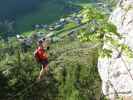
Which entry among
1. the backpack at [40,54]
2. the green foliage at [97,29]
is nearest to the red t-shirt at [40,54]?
the backpack at [40,54]

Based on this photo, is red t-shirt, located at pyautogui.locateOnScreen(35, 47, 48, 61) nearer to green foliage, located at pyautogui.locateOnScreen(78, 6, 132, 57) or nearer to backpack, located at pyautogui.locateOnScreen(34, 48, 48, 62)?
backpack, located at pyautogui.locateOnScreen(34, 48, 48, 62)

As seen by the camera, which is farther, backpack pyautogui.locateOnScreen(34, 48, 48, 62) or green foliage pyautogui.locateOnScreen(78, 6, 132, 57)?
backpack pyautogui.locateOnScreen(34, 48, 48, 62)

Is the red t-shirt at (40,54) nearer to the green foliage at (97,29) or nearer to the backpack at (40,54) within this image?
the backpack at (40,54)

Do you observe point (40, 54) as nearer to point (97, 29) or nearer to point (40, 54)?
point (40, 54)

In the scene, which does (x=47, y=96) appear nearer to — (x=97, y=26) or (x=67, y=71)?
(x=67, y=71)

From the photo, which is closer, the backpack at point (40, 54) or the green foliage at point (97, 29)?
the green foliage at point (97, 29)

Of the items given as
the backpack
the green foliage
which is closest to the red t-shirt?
the backpack

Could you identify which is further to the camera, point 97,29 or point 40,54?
point 40,54

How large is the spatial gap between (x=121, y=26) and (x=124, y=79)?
7.47ft

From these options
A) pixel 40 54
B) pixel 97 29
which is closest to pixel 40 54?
pixel 40 54

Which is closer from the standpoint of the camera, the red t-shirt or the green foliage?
the green foliage

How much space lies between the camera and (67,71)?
58812 mm

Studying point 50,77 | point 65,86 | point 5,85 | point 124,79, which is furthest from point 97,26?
point 50,77

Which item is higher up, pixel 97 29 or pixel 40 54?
pixel 40 54
